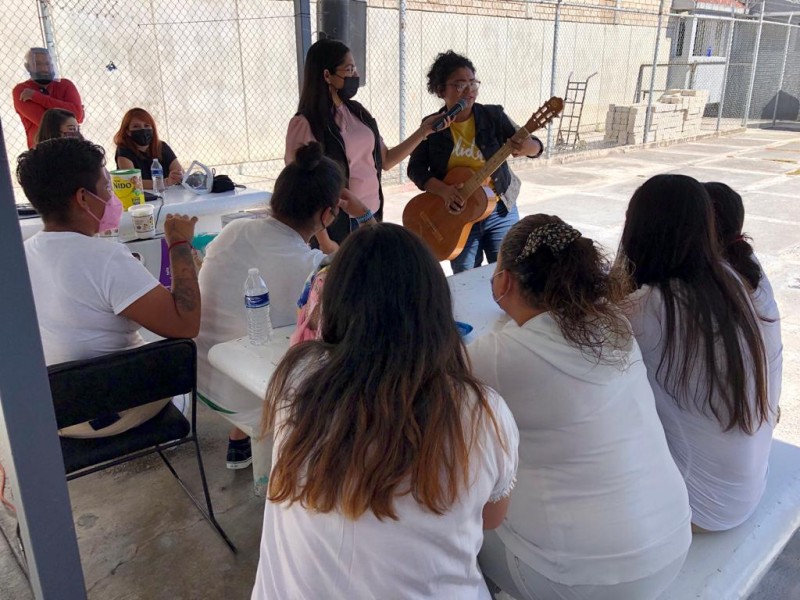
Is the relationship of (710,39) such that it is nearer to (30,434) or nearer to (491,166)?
(491,166)

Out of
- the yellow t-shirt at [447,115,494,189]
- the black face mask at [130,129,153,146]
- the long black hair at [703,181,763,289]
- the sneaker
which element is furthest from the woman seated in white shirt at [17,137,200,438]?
the black face mask at [130,129,153,146]

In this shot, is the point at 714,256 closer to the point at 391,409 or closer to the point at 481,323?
the point at 481,323

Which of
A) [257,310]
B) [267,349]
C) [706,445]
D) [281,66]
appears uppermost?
[281,66]

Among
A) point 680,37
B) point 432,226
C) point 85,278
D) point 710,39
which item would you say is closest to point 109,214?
point 85,278

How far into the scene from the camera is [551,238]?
4.46 feet

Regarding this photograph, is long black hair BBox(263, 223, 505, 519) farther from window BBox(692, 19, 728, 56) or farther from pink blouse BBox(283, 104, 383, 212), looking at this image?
window BBox(692, 19, 728, 56)

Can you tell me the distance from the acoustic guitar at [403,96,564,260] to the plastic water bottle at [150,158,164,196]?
1511mm

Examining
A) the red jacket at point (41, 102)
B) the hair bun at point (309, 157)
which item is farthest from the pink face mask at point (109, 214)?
the red jacket at point (41, 102)

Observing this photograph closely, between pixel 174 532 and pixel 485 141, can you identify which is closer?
pixel 174 532

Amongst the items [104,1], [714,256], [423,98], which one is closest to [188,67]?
[104,1]

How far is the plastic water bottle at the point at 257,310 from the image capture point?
1931 millimetres

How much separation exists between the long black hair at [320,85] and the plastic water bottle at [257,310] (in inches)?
50.9

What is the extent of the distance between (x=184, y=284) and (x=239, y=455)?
38.3 inches

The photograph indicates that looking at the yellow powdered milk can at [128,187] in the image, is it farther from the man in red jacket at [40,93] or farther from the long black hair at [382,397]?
the long black hair at [382,397]
